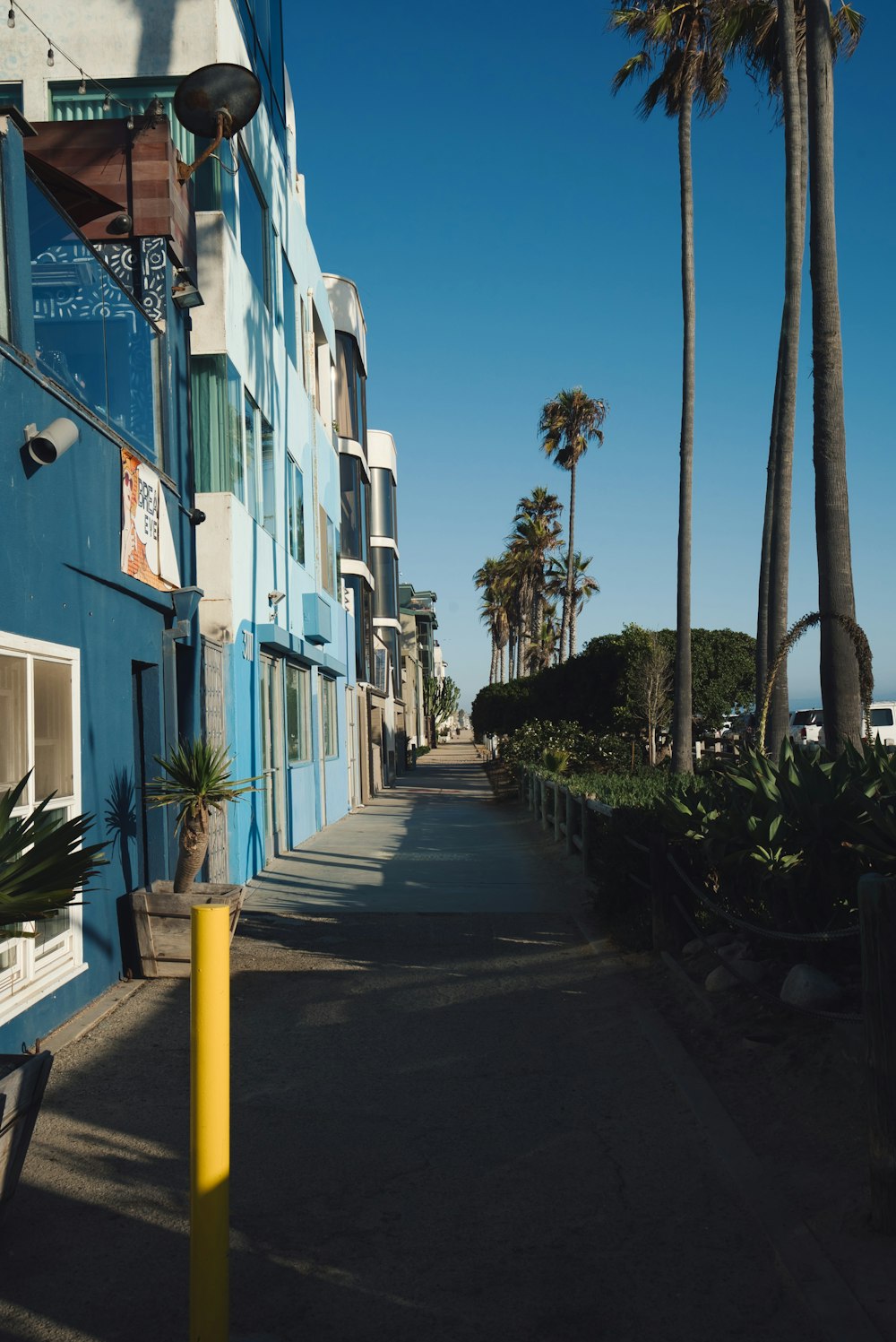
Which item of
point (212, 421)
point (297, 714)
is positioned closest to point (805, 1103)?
point (212, 421)

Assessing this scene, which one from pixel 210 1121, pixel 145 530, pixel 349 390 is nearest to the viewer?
pixel 210 1121

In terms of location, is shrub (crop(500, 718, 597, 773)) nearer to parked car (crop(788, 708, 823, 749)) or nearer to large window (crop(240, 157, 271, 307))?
parked car (crop(788, 708, 823, 749))

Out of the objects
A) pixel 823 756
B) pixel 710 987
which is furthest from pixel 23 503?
pixel 823 756

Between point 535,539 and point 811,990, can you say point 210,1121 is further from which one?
point 535,539

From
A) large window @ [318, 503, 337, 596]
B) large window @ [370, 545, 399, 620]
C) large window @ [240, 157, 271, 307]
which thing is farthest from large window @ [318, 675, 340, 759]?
large window @ [370, 545, 399, 620]

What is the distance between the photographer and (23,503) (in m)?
6.39

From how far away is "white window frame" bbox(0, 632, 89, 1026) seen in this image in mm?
6074

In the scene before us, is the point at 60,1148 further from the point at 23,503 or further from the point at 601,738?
the point at 601,738

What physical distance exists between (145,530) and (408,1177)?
585 centimetres

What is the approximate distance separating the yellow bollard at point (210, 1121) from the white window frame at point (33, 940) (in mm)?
2923

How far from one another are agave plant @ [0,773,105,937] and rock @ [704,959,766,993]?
12.4 feet

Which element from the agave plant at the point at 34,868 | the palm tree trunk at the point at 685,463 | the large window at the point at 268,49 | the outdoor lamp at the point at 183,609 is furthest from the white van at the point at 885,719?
the agave plant at the point at 34,868

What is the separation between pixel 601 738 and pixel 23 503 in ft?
85.1

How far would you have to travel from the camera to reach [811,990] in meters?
6.01
